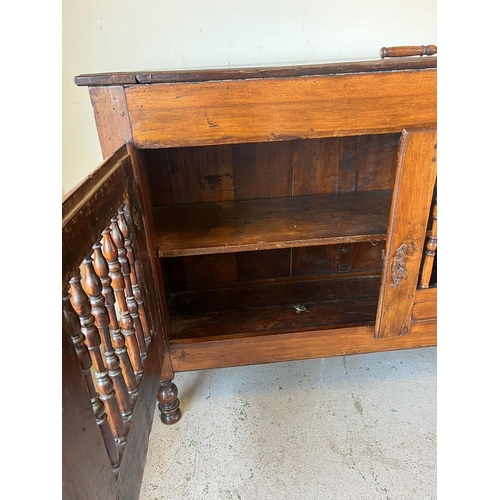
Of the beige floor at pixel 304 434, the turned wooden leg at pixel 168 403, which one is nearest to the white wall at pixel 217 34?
the turned wooden leg at pixel 168 403

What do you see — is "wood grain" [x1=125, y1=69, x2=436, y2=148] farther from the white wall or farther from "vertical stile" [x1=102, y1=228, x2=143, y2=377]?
the white wall

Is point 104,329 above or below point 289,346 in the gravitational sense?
above

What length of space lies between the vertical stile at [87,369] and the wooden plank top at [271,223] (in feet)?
1.70

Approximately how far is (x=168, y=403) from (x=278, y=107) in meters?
0.90

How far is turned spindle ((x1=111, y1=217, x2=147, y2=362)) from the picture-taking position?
0.77 metres

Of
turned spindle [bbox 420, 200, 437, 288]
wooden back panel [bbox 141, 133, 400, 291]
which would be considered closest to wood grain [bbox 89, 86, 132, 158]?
wooden back panel [bbox 141, 133, 400, 291]

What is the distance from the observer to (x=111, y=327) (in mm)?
741

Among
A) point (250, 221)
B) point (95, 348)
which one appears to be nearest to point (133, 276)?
point (95, 348)

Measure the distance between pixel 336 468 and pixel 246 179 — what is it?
927 millimetres

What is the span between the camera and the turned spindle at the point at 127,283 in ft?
2.53

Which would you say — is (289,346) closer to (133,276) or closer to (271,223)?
(271,223)

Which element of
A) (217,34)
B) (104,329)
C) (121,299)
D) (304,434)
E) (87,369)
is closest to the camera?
(87,369)
